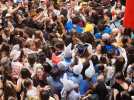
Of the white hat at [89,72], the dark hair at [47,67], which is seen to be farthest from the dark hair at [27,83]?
the white hat at [89,72]

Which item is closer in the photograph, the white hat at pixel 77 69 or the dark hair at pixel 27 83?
the dark hair at pixel 27 83

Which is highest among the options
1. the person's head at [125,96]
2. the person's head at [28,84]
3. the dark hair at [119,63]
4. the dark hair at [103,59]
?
the person's head at [28,84]

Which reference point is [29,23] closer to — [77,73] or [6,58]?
[6,58]

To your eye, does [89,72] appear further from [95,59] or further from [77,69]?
[95,59]

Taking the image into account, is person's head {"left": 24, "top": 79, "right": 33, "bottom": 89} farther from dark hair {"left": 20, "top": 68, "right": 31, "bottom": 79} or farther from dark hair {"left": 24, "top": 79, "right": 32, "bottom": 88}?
dark hair {"left": 20, "top": 68, "right": 31, "bottom": 79}

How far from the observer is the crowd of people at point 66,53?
306 inches

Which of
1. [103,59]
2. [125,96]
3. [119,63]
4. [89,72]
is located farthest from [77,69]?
[125,96]

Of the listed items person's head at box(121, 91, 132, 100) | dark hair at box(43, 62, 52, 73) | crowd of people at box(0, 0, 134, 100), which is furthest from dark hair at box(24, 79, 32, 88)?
person's head at box(121, 91, 132, 100)

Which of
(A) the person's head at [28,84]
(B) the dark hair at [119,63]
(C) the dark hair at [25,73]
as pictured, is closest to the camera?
(A) the person's head at [28,84]

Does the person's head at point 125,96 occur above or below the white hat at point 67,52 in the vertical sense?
below

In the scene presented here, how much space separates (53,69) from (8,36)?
263 centimetres

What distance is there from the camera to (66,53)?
8914mm

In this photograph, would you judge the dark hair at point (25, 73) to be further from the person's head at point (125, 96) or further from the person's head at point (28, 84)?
the person's head at point (125, 96)

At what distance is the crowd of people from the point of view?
25.5ft
